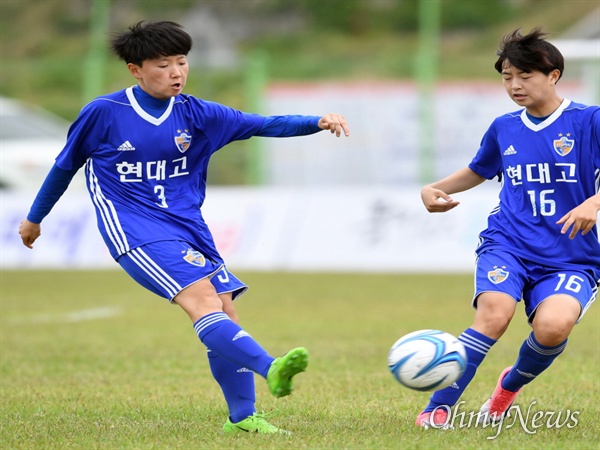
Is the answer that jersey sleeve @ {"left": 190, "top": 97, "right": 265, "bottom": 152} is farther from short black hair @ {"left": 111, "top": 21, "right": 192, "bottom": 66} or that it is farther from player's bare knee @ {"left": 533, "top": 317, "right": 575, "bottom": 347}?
player's bare knee @ {"left": 533, "top": 317, "right": 575, "bottom": 347}

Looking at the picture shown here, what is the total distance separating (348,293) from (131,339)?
12.4 ft

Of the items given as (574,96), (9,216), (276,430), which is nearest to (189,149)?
(276,430)

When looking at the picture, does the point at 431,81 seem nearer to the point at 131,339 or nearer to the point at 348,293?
the point at 348,293

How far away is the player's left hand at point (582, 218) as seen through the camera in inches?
184

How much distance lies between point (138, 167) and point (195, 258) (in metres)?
0.50

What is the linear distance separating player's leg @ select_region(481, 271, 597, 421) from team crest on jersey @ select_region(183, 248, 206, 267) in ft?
4.86

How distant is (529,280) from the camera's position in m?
5.01

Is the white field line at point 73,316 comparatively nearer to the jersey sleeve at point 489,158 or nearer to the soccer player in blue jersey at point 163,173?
the soccer player in blue jersey at point 163,173

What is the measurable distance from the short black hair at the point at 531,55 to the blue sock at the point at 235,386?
6.15ft

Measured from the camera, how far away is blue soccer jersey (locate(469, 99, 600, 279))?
4996mm

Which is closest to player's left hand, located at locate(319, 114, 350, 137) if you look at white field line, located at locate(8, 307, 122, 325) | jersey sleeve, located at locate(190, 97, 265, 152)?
jersey sleeve, located at locate(190, 97, 265, 152)

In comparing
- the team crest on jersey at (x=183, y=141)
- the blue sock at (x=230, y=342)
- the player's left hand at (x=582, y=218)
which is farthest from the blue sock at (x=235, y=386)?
the player's left hand at (x=582, y=218)

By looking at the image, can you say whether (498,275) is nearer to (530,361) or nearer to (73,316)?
(530,361)

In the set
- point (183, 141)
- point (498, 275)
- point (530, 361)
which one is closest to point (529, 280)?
point (498, 275)
